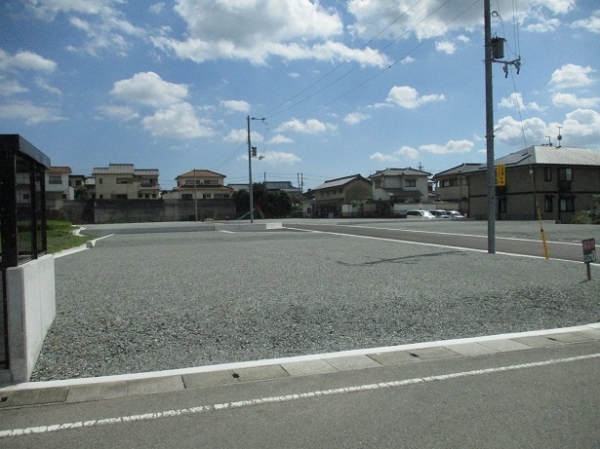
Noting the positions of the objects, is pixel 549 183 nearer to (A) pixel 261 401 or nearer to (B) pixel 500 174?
(B) pixel 500 174

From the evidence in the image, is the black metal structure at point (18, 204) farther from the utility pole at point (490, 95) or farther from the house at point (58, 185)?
the house at point (58, 185)

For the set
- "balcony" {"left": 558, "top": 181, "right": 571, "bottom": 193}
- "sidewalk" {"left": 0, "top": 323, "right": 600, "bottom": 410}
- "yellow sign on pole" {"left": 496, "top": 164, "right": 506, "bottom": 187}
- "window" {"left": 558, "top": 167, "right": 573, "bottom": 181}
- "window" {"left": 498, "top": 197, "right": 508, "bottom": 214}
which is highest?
"window" {"left": 558, "top": 167, "right": 573, "bottom": 181}

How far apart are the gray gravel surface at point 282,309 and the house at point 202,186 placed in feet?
206

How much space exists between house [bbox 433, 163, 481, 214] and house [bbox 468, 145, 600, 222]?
42.5 feet

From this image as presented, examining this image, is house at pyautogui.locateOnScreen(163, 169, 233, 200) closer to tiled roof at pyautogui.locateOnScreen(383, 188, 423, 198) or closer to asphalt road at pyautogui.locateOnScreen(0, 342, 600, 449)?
tiled roof at pyautogui.locateOnScreen(383, 188, 423, 198)

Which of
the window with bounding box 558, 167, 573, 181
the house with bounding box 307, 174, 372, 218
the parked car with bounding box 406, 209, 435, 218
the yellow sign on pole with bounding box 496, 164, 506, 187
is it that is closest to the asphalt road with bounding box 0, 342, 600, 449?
the yellow sign on pole with bounding box 496, 164, 506, 187

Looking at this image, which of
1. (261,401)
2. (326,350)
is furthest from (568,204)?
(261,401)

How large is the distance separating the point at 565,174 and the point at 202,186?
51.3 meters

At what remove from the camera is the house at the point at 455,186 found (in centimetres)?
5947

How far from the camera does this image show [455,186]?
61625 millimetres

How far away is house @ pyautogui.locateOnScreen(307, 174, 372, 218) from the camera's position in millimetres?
72625

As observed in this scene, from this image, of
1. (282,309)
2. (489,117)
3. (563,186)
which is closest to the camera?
(282,309)

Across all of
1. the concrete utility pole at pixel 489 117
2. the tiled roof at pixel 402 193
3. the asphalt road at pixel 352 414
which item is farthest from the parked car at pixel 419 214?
Answer: the asphalt road at pixel 352 414

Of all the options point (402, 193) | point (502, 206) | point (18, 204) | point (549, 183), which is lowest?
point (502, 206)
